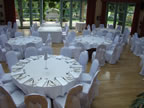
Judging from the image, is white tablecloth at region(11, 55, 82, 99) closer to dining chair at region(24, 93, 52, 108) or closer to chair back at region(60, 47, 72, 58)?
dining chair at region(24, 93, 52, 108)

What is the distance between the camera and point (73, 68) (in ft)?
12.6

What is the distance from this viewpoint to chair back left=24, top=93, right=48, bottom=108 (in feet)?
8.23

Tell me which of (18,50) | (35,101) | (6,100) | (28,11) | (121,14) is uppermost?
(28,11)

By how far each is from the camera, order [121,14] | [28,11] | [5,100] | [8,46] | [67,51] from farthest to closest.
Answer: [28,11] → [121,14] → [8,46] → [67,51] → [5,100]

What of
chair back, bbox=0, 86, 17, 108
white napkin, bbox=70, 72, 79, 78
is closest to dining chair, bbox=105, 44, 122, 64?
white napkin, bbox=70, 72, 79, 78

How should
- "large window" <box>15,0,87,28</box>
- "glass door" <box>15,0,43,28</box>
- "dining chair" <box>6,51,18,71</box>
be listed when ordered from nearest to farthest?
"dining chair" <box>6,51,18,71</box> < "glass door" <box>15,0,43,28</box> < "large window" <box>15,0,87,28</box>

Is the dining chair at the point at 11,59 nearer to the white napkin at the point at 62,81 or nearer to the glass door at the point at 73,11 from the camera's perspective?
the white napkin at the point at 62,81

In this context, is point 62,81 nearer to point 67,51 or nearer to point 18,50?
point 67,51

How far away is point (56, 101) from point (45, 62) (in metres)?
1.33

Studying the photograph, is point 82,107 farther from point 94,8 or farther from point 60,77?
point 94,8

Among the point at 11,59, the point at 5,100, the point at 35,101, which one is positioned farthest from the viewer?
the point at 11,59

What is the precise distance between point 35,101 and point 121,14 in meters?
11.8

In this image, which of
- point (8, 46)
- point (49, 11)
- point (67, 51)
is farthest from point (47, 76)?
point (49, 11)

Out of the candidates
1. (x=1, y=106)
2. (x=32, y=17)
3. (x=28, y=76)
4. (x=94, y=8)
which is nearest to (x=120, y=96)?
(x=28, y=76)
